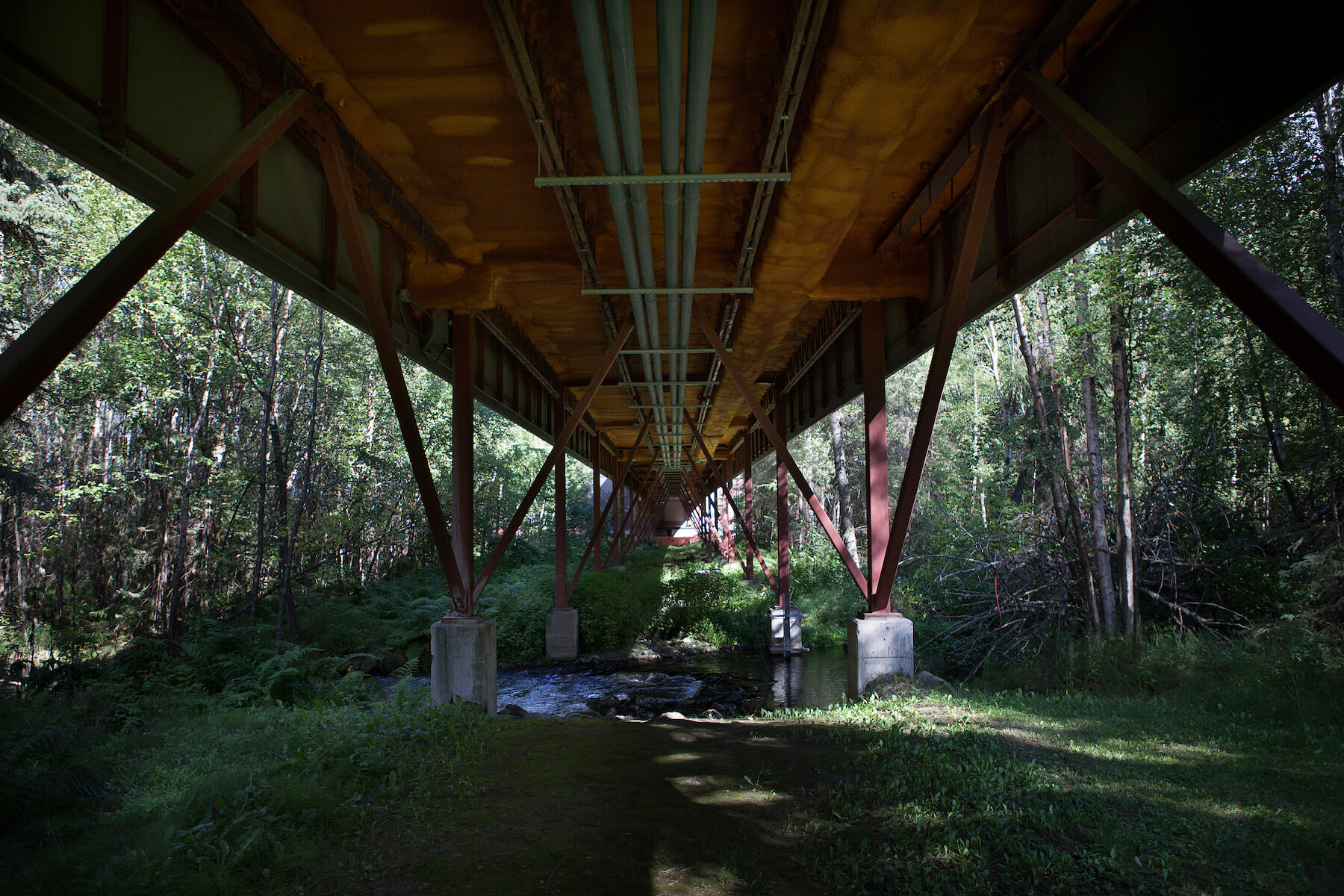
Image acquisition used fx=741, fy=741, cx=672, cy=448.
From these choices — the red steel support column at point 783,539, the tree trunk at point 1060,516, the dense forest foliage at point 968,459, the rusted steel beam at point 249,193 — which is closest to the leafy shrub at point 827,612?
the dense forest foliage at point 968,459

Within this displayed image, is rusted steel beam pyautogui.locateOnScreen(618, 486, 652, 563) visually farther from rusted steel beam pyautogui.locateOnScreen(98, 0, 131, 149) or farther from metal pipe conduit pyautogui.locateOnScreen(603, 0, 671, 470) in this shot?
rusted steel beam pyautogui.locateOnScreen(98, 0, 131, 149)

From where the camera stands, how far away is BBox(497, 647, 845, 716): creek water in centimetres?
1375

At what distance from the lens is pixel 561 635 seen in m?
18.1

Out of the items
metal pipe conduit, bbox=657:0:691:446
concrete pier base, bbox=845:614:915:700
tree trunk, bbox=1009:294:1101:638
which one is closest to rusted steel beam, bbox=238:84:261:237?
metal pipe conduit, bbox=657:0:691:446

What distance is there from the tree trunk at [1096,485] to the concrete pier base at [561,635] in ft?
37.7

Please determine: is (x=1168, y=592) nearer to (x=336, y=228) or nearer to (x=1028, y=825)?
(x=1028, y=825)

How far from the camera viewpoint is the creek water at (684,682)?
1375 cm

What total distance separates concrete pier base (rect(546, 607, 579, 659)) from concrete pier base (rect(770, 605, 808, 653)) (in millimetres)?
4876

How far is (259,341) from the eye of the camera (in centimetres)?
2091

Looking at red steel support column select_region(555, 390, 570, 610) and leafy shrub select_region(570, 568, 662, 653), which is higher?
red steel support column select_region(555, 390, 570, 610)

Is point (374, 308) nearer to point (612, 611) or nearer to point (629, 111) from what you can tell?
point (629, 111)

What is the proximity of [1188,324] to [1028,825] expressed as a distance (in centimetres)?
1270

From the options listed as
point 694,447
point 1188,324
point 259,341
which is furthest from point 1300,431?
point 259,341

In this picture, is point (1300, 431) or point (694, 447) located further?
point (694, 447)
